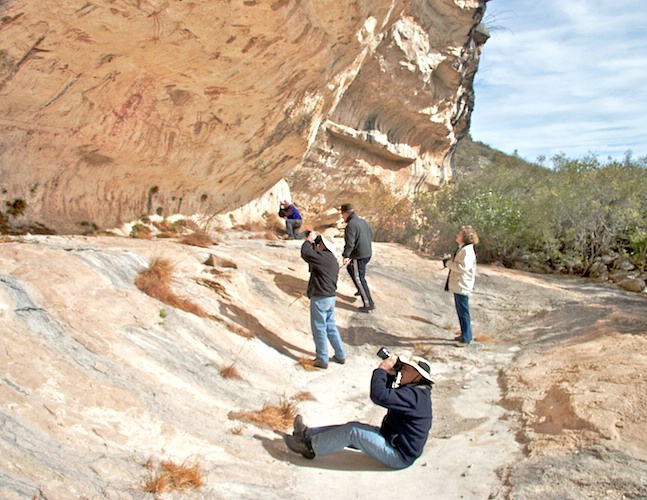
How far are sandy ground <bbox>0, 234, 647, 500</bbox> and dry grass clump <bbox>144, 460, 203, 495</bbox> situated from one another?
66mm

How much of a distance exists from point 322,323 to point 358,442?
7.64 ft

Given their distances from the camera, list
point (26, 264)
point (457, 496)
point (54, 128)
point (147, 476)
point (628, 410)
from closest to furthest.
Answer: point (147, 476) < point (457, 496) < point (628, 410) < point (26, 264) < point (54, 128)

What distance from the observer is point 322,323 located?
610 centimetres

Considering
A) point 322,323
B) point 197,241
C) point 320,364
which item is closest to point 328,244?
point 322,323

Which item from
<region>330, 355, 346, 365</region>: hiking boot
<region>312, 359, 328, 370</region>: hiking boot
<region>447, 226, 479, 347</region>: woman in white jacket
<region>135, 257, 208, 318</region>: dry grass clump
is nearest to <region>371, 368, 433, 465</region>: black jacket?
<region>312, 359, 328, 370</region>: hiking boot

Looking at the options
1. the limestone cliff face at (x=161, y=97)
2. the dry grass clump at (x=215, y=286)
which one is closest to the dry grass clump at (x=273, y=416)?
the dry grass clump at (x=215, y=286)

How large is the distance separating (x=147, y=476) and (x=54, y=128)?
6398 mm

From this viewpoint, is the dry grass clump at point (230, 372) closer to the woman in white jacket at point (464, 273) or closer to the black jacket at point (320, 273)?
the black jacket at point (320, 273)

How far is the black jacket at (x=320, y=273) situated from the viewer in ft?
19.8

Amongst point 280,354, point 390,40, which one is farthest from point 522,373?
point 390,40

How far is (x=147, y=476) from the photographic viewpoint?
3.09 m

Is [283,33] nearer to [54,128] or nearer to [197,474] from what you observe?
[54,128]

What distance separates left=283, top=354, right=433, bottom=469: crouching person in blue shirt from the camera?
12.4 ft

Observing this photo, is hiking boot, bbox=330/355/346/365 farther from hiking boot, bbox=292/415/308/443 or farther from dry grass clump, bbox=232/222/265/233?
dry grass clump, bbox=232/222/265/233
